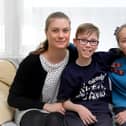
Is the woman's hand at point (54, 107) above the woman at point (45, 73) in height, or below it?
below

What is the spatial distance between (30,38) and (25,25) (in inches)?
4.5

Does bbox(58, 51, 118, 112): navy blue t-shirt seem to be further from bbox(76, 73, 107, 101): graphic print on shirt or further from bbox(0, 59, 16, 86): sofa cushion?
bbox(0, 59, 16, 86): sofa cushion

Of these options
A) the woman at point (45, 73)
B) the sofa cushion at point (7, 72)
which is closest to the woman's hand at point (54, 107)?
the woman at point (45, 73)

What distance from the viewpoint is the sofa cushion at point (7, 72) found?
2.12 metres

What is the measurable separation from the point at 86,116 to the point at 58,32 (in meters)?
0.51

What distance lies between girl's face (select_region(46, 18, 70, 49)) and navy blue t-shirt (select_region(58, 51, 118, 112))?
0.48 ft

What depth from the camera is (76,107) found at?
1.66m

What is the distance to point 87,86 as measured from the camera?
1.71 meters

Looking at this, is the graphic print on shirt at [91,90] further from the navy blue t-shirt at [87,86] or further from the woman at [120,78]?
the woman at [120,78]

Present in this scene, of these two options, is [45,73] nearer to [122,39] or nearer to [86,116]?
[86,116]

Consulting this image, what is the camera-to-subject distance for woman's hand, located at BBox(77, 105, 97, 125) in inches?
63.0

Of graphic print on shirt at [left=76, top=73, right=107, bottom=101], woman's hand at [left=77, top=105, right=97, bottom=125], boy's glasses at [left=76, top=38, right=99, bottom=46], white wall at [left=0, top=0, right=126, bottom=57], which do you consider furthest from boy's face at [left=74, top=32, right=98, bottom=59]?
white wall at [left=0, top=0, right=126, bottom=57]

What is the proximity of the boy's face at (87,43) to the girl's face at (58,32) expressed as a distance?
0.29 feet

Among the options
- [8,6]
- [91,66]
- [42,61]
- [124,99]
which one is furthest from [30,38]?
[124,99]
